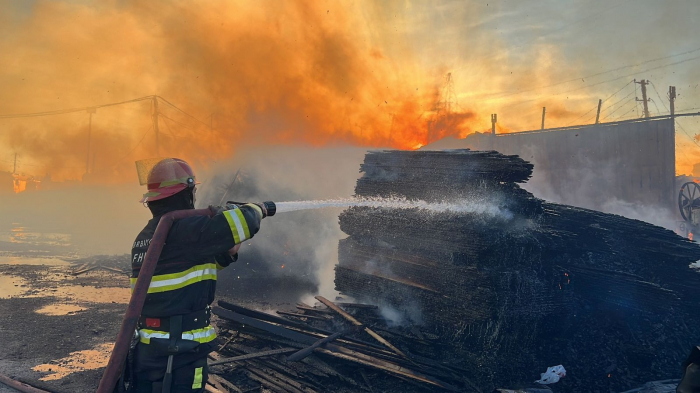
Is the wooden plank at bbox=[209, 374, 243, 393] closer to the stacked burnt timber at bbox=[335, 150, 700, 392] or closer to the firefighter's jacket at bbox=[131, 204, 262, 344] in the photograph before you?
the firefighter's jacket at bbox=[131, 204, 262, 344]

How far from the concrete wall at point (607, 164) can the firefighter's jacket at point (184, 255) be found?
20578 mm

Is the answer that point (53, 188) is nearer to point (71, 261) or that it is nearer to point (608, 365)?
point (71, 261)

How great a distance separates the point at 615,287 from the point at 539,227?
1602 millimetres

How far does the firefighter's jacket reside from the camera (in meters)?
2.85

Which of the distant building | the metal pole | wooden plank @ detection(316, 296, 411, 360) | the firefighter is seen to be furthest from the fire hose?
the distant building

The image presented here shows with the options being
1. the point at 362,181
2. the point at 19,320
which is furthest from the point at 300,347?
the point at 19,320

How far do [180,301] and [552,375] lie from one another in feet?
15.5

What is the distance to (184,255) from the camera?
2.89m

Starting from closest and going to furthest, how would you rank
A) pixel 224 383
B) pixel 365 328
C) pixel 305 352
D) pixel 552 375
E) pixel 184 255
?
pixel 184 255 → pixel 224 383 → pixel 305 352 → pixel 552 375 → pixel 365 328

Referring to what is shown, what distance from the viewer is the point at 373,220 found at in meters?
7.09

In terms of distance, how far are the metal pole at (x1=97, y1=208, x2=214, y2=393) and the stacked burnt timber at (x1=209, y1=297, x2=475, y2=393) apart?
7.49 feet

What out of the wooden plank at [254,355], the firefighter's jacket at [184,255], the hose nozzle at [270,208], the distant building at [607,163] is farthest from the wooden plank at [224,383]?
the distant building at [607,163]

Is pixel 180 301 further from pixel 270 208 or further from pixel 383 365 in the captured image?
pixel 383 365

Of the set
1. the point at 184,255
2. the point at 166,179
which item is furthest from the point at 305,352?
the point at 166,179
